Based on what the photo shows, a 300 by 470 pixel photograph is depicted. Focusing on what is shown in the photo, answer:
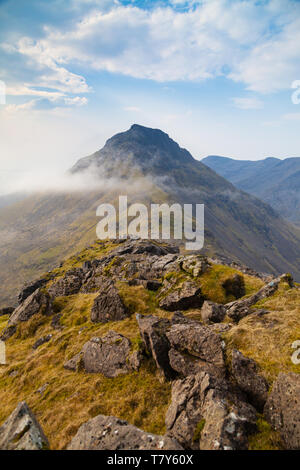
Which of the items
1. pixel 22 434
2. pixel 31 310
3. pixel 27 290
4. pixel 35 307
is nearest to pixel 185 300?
pixel 22 434

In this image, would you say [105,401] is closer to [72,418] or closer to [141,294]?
[72,418]

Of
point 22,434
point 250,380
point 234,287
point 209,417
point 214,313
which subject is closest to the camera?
point 22,434

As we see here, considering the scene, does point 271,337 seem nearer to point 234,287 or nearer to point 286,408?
point 286,408

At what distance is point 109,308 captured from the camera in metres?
30.1

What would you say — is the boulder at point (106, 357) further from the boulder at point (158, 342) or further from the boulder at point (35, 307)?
the boulder at point (35, 307)

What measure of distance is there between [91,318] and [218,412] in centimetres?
2244

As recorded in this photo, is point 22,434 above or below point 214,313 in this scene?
below

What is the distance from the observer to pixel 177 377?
56.5ft

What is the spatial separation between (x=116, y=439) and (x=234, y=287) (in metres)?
22.1

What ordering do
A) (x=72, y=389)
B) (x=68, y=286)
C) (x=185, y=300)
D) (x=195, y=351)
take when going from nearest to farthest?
(x=195, y=351) < (x=72, y=389) < (x=185, y=300) < (x=68, y=286)

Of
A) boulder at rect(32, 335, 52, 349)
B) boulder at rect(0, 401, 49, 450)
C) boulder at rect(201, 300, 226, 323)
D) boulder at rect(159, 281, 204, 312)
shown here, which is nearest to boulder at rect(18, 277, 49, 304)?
boulder at rect(32, 335, 52, 349)

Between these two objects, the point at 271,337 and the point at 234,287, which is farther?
the point at 234,287
